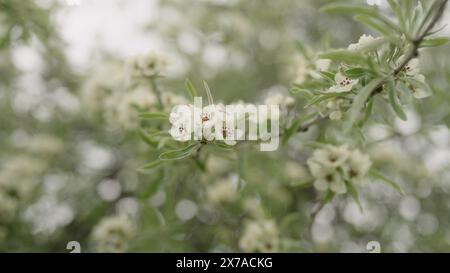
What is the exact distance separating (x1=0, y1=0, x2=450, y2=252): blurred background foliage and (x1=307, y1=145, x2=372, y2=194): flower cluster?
1.13 feet

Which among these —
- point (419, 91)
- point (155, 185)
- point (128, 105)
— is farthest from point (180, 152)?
point (128, 105)

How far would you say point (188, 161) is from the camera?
7.34 feet

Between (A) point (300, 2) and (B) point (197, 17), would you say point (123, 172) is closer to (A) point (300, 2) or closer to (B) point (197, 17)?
(B) point (197, 17)

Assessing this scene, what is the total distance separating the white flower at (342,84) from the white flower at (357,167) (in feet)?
1.40

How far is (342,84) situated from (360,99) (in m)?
0.19

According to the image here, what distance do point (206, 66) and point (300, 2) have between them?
3.41 feet

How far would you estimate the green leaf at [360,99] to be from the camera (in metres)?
1.30

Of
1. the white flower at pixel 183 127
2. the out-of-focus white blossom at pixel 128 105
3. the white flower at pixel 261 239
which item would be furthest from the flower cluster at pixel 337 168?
the out-of-focus white blossom at pixel 128 105

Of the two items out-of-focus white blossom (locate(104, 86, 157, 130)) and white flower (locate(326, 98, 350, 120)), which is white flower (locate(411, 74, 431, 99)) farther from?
out-of-focus white blossom (locate(104, 86, 157, 130))

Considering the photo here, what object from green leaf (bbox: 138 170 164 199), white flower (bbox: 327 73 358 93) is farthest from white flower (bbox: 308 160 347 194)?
green leaf (bbox: 138 170 164 199)

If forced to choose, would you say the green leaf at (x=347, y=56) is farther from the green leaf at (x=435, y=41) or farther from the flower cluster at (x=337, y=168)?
the flower cluster at (x=337, y=168)
